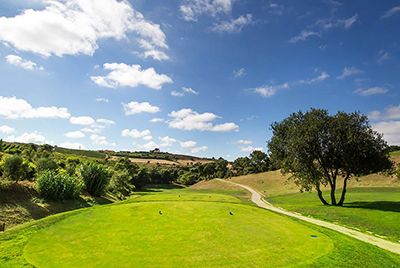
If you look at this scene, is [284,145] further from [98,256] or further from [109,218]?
[98,256]

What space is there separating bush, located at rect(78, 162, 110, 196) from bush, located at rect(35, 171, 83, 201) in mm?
5081

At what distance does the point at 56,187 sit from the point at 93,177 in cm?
790

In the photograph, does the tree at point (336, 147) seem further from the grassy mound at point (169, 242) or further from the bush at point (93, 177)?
the bush at point (93, 177)

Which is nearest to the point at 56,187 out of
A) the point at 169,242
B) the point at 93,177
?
the point at 93,177

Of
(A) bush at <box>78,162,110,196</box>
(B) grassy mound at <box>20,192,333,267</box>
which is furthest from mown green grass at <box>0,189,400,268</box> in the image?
(A) bush at <box>78,162,110,196</box>

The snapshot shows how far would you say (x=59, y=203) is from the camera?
20.1 meters

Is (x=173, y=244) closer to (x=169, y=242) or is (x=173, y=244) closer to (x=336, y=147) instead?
(x=169, y=242)

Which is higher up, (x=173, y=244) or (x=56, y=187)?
(x=56, y=187)

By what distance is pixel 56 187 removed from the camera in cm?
2058

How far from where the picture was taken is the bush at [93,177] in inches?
1114

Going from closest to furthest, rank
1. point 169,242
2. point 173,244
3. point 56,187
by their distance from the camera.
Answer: point 173,244
point 169,242
point 56,187

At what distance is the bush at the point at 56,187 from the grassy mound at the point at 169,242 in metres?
9.52

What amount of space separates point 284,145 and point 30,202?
114ft

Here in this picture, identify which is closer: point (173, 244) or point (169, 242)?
point (173, 244)
